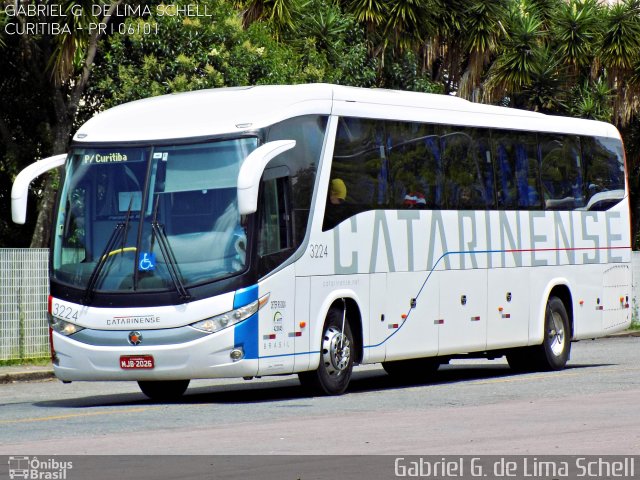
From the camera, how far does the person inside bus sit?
16469 millimetres

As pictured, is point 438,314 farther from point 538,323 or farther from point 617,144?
point 617,144

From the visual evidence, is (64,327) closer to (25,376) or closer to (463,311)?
(463,311)

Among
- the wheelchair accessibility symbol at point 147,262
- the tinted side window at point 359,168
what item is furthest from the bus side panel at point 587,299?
the wheelchair accessibility symbol at point 147,262

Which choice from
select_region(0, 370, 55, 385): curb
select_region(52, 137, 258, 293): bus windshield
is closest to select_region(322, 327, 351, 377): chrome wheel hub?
select_region(52, 137, 258, 293): bus windshield

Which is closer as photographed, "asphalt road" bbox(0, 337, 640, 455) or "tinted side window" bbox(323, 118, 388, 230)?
"asphalt road" bbox(0, 337, 640, 455)

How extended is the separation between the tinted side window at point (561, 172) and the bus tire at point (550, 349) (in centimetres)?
144

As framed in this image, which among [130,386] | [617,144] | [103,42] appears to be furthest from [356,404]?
[103,42]

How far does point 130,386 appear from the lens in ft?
Answer: 66.5

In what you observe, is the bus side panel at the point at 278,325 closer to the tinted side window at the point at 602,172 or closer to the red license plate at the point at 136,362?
the red license plate at the point at 136,362

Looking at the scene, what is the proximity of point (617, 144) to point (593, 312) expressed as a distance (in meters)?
2.98

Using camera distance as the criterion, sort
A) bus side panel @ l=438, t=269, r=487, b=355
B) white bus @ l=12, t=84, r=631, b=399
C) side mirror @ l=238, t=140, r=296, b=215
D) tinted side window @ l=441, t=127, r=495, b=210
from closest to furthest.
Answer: side mirror @ l=238, t=140, r=296, b=215 < white bus @ l=12, t=84, r=631, b=399 < bus side panel @ l=438, t=269, r=487, b=355 < tinted side window @ l=441, t=127, r=495, b=210

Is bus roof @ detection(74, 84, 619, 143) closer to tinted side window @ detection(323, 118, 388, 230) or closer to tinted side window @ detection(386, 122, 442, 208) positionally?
tinted side window @ detection(323, 118, 388, 230)

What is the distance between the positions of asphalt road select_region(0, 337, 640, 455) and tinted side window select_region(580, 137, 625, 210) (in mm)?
3084

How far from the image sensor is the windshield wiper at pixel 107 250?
15430 millimetres
